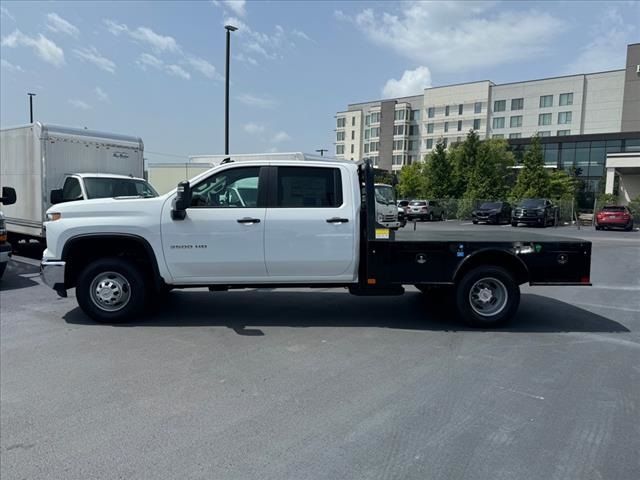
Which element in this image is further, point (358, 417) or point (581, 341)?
point (581, 341)

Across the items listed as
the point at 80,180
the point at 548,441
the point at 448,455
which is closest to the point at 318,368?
the point at 448,455

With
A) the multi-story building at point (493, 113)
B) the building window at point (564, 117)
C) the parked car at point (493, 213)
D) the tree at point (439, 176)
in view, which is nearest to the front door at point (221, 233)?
the parked car at point (493, 213)

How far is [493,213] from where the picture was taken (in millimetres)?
31781

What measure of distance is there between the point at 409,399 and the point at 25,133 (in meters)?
11.6

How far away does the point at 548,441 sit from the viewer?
11.4 feet

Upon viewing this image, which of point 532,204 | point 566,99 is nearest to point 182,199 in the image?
point 532,204

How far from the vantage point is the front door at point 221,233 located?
6.16 metres

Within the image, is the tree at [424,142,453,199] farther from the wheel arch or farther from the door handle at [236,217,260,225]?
the wheel arch

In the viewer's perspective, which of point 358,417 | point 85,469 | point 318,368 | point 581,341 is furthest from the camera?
point 581,341

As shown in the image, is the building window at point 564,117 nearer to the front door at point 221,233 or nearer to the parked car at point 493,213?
the parked car at point 493,213

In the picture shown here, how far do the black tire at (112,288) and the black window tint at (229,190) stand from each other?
1.23 meters

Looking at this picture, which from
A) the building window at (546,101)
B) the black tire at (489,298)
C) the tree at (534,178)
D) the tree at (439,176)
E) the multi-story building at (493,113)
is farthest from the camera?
the building window at (546,101)

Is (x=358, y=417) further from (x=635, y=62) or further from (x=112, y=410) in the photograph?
(x=635, y=62)

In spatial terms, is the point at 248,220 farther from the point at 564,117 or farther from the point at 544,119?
the point at 544,119
